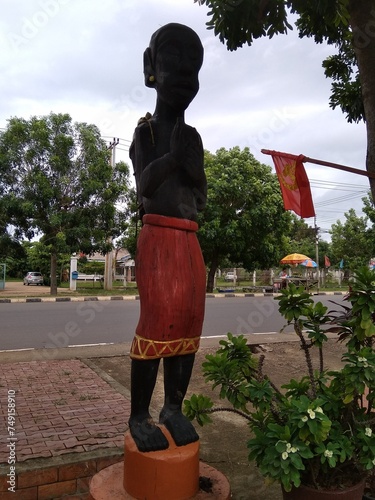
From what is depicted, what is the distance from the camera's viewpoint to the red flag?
4457mm

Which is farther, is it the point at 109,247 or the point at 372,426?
the point at 109,247

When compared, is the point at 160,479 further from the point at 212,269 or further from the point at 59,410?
the point at 212,269

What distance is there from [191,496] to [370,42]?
3.54 metres

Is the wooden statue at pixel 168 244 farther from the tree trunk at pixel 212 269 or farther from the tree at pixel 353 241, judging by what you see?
the tree at pixel 353 241

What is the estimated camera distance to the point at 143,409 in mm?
2037

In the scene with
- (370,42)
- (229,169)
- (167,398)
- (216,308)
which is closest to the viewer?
(167,398)

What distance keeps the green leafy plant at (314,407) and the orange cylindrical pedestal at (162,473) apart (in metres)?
0.29

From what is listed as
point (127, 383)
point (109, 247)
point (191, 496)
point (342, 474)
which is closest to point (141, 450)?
point (191, 496)

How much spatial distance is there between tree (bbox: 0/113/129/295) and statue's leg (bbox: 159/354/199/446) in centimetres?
1265

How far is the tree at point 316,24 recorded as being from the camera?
3.55 m

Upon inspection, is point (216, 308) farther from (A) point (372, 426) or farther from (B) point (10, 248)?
(A) point (372, 426)

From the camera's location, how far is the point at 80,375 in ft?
16.2

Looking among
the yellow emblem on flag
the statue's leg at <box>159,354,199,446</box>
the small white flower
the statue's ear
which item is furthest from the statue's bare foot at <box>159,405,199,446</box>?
the yellow emblem on flag

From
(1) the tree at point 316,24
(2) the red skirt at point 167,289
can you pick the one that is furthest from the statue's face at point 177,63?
(1) the tree at point 316,24
